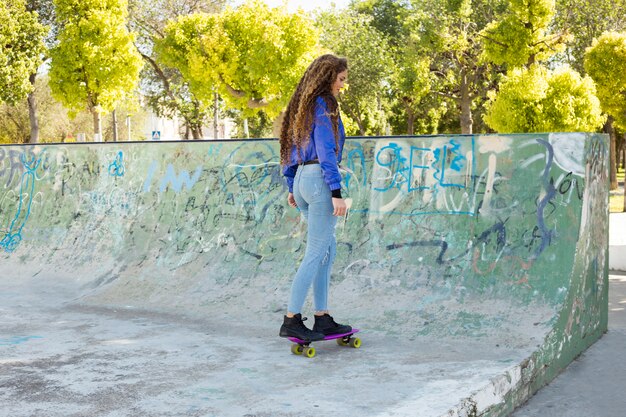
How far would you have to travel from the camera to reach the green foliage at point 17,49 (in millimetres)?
31203

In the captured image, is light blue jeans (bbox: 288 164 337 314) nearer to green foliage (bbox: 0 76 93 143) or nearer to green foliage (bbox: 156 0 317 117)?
green foliage (bbox: 156 0 317 117)

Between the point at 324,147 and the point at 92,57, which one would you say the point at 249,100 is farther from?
the point at 324,147

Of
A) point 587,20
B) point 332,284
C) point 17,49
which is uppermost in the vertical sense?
point 587,20

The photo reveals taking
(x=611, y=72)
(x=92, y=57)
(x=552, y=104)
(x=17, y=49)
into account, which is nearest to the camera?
(x=552, y=104)

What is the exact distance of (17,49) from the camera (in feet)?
106

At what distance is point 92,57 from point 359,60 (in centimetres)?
1803

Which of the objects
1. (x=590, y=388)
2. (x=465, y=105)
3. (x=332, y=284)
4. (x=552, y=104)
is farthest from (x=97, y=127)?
(x=590, y=388)

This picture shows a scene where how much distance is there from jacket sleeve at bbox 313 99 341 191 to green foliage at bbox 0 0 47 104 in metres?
28.8

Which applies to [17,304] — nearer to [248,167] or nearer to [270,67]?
[248,167]

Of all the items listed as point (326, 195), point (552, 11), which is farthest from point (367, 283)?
point (552, 11)

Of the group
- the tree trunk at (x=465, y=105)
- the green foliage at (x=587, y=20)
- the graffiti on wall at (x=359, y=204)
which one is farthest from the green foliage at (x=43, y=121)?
the graffiti on wall at (x=359, y=204)

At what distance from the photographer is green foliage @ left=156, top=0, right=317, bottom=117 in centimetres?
3438

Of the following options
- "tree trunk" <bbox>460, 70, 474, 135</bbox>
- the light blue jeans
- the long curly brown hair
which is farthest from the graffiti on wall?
"tree trunk" <bbox>460, 70, 474, 135</bbox>

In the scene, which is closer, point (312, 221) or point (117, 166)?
point (312, 221)
